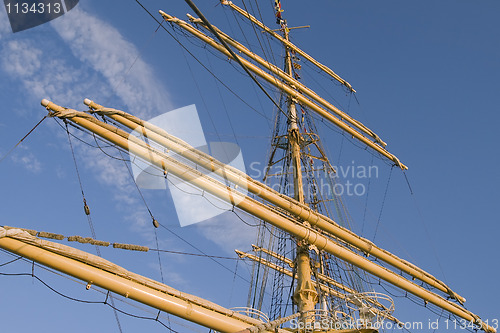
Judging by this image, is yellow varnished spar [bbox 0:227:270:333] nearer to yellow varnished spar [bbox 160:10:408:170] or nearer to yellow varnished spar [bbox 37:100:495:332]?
yellow varnished spar [bbox 37:100:495:332]

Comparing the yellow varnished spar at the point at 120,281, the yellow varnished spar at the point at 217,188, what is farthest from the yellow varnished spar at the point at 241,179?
the yellow varnished spar at the point at 120,281

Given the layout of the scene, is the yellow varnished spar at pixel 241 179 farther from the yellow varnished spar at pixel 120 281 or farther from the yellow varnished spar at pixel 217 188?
the yellow varnished spar at pixel 120 281

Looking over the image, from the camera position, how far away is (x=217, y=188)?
1093cm

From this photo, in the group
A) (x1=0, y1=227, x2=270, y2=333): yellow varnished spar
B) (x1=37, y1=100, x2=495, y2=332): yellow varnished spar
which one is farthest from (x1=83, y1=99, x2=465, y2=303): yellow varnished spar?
(x1=0, y1=227, x2=270, y2=333): yellow varnished spar

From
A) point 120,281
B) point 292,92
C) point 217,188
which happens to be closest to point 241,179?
point 217,188

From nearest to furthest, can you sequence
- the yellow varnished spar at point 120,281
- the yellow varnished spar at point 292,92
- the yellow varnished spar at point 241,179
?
the yellow varnished spar at point 120,281
the yellow varnished spar at point 241,179
the yellow varnished spar at point 292,92

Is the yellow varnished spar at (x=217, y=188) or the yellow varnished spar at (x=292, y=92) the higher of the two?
the yellow varnished spar at (x=292, y=92)

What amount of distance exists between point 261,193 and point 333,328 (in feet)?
13.6

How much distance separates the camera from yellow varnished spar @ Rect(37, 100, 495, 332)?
1029 centimetres

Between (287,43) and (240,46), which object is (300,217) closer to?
(240,46)

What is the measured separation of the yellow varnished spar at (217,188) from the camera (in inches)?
405

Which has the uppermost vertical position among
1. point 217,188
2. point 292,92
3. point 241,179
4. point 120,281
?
point 292,92

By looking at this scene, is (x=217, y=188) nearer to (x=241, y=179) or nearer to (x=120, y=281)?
(x=241, y=179)

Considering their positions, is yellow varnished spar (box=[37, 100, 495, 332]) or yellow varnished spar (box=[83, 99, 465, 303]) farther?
yellow varnished spar (box=[83, 99, 465, 303])
